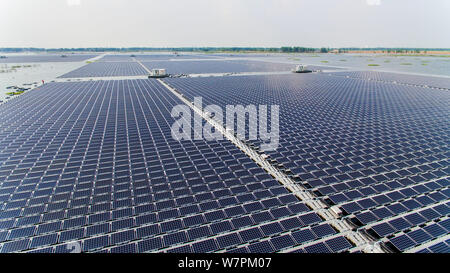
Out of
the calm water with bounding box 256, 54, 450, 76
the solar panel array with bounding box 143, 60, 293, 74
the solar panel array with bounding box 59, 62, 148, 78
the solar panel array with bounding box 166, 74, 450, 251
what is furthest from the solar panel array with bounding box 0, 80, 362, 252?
the calm water with bounding box 256, 54, 450, 76

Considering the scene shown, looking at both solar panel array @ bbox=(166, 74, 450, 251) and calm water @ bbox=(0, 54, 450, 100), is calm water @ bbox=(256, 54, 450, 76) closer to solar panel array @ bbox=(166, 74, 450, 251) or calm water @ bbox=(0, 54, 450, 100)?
calm water @ bbox=(0, 54, 450, 100)

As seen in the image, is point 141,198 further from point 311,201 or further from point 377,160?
point 377,160

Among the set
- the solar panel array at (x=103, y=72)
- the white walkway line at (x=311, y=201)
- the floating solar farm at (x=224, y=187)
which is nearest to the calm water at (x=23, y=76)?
the solar panel array at (x=103, y=72)

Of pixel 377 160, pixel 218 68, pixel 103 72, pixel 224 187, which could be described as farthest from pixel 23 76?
pixel 377 160
